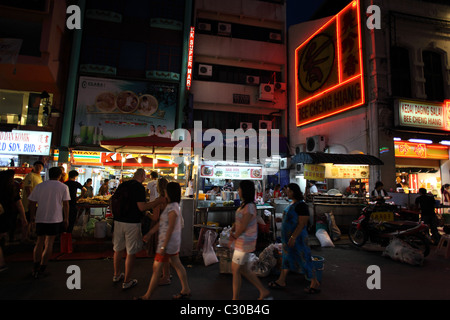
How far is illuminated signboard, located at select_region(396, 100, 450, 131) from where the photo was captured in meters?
11.0

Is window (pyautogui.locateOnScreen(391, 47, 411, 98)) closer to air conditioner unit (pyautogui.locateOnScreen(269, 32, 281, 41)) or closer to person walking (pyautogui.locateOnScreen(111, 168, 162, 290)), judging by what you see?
air conditioner unit (pyautogui.locateOnScreen(269, 32, 281, 41))

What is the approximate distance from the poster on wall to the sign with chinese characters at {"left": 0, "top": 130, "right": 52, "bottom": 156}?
3.03 metres

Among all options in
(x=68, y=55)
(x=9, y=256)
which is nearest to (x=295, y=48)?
(x=68, y=55)

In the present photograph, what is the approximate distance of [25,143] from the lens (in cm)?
1127

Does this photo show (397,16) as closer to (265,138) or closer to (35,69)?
(265,138)

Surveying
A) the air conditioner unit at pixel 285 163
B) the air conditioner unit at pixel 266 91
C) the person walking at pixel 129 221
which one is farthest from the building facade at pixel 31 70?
the air conditioner unit at pixel 285 163

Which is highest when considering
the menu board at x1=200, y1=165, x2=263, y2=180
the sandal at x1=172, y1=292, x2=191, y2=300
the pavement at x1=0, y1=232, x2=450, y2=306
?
the menu board at x1=200, y1=165, x2=263, y2=180

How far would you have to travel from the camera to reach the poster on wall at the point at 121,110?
582 inches

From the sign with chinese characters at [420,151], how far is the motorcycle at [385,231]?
5.17m

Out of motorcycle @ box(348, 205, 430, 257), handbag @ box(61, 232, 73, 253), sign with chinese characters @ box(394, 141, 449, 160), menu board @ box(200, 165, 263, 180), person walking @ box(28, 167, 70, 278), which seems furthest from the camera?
sign with chinese characters @ box(394, 141, 449, 160)

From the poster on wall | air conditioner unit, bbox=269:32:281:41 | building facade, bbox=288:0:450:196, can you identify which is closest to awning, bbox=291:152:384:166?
building facade, bbox=288:0:450:196

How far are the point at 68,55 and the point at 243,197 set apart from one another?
16.9 m

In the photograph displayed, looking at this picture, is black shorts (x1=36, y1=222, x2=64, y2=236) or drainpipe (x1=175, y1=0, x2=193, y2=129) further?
drainpipe (x1=175, y1=0, x2=193, y2=129)
